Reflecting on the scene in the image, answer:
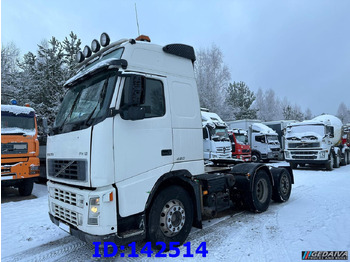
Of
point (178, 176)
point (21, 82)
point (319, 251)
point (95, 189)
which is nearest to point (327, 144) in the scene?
point (319, 251)

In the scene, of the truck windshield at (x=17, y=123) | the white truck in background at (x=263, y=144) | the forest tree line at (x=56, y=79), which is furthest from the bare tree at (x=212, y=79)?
the truck windshield at (x=17, y=123)

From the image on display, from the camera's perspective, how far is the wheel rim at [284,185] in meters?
6.89

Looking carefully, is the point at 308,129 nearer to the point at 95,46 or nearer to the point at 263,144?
the point at 263,144

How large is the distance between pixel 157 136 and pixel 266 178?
391 cm

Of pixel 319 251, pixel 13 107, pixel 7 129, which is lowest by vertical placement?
pixel 319 251

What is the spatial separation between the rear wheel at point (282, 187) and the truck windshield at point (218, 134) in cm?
759

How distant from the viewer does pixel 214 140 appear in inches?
576

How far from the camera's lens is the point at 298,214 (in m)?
5.75

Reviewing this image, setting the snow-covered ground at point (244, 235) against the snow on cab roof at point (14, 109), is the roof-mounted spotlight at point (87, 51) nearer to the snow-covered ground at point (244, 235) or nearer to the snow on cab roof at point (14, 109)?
the snow-covered ground at point (244, 235)

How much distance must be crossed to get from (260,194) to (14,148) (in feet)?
25.8

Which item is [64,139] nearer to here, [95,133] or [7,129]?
[95,133]

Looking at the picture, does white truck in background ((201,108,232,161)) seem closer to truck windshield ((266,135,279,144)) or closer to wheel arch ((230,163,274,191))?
truck windshield ((266,135,279,144))

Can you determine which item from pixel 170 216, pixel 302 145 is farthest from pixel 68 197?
pixel 302 145

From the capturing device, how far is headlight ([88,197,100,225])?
3217 millimetres
